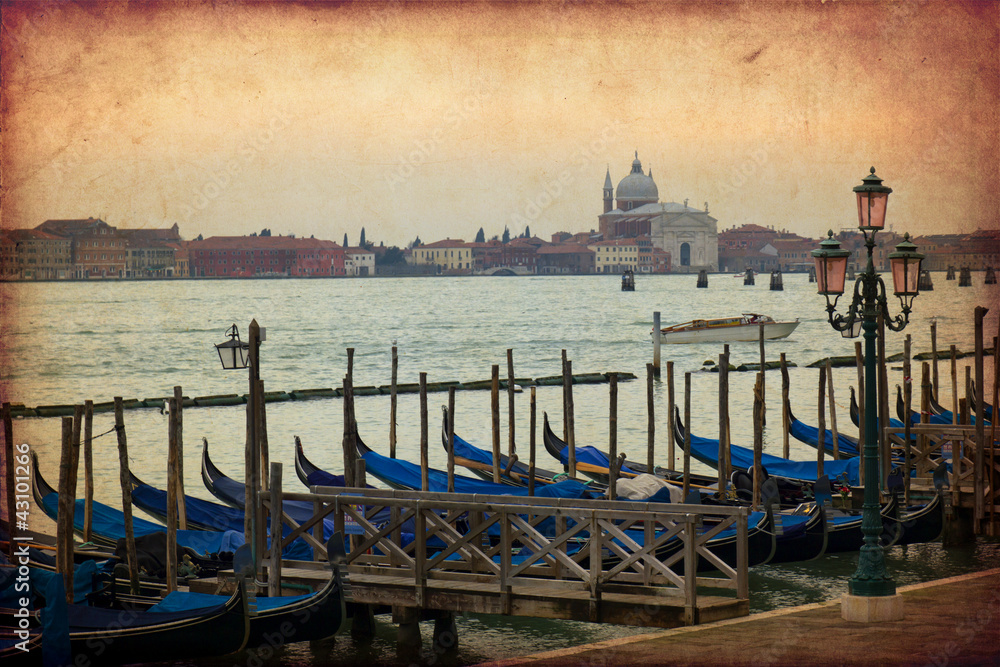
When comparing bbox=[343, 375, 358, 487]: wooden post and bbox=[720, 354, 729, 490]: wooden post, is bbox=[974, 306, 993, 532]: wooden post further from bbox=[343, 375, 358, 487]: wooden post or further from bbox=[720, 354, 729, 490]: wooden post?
bbox=[343, 375, 358, 487]: wooden post

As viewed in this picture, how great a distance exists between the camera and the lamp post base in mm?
5520

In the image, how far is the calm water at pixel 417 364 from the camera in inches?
335

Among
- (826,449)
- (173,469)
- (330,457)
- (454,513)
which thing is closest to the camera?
(454,513)

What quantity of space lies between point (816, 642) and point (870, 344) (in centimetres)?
135

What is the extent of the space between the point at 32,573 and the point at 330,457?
961cm

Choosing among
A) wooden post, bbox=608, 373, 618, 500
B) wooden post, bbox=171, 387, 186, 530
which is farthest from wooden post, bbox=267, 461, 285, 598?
wooden post, bbox=608, 373, 618, 500

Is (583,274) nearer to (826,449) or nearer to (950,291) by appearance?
(950,291)

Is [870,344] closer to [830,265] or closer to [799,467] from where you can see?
[830,265]

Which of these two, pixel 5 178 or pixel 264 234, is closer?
pixel 5 178

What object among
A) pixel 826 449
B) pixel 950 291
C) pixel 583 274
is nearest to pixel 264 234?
pixel 583 274

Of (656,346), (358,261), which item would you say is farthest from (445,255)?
(656,346)

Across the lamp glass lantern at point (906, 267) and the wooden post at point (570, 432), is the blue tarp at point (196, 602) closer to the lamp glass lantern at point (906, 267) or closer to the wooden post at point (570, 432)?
the lamp glass lantern at point (906, 267)

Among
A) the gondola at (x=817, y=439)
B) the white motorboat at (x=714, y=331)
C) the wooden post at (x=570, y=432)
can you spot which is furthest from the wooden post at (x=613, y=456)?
the white motorboat at (x=714, y=331)

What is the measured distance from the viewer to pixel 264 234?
8712 centimetres
